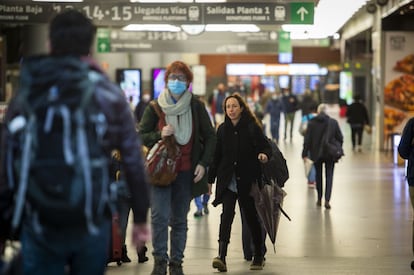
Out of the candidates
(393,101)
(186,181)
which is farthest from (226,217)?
(393,101)

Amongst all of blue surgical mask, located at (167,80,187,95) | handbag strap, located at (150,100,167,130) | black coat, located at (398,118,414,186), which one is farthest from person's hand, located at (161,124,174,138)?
black coat, located at (398,118,414,186)

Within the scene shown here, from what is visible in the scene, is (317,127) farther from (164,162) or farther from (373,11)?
(373,11)

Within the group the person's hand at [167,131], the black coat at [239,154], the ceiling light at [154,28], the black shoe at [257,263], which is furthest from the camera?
the ceiling light at [154,28]

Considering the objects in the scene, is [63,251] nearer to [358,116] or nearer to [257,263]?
[257,263]

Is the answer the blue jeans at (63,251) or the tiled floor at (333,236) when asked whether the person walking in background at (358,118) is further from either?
the blue jeans at (63,251)

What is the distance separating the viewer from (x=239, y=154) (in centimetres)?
905

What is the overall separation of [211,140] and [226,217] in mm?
1213

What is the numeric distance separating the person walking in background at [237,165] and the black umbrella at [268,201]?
2.4 inches

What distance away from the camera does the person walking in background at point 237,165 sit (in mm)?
9016

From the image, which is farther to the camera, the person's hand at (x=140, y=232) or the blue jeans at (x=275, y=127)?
the blue jeans at (x=275, y=127)

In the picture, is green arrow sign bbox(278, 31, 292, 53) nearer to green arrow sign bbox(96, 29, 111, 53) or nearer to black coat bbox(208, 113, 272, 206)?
green arrow sign bbox(96, 29, 111, 53)

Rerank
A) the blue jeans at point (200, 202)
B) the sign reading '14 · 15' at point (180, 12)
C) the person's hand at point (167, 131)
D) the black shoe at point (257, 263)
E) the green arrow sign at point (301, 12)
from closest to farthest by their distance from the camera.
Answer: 1. the person's hand at point (167, 131)
2. the black shoe at point (257, 263)
3. the blue jeans at point (200, 202)
4. the sign reading '14 · 15' at point (180, 12)
5. the green arrow sign at point (301, 12)

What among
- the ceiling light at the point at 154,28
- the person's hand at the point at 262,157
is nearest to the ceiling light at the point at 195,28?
the ceiling light at the point at 154,28

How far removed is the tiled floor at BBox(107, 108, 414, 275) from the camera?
30.9ft
